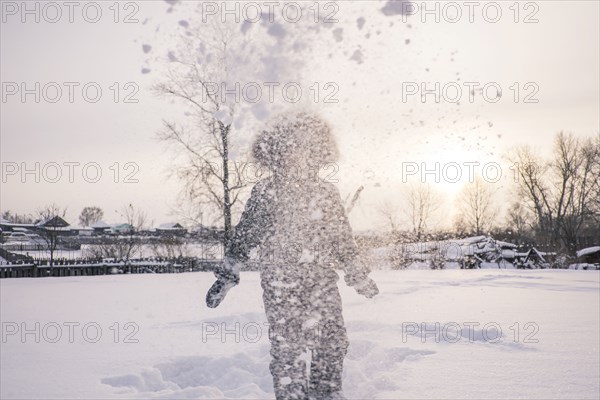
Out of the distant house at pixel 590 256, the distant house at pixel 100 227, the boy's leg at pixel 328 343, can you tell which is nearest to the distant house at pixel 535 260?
the distant house at pixel 590 256

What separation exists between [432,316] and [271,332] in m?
4.67

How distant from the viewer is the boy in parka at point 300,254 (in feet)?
9.36

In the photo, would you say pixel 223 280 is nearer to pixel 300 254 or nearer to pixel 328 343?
pixel 300 254

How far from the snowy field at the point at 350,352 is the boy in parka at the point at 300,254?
86 centimetres

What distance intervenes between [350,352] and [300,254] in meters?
2.45

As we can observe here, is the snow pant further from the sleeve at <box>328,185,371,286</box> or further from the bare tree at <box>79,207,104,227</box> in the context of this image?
the bare tree at <box>79,207,104,227</box>

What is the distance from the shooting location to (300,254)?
2.86 metres

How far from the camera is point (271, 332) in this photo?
292 cm

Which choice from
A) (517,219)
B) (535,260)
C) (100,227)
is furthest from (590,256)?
(100,227)

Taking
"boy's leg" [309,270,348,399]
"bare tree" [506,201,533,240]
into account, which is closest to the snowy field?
"boy's leg" [309,270,348,399]

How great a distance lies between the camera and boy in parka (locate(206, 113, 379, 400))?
2852mm

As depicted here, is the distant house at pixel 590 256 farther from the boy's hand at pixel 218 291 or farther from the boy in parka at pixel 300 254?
the boy's hand at pixel 218 291

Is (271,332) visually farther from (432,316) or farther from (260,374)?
(432,316)

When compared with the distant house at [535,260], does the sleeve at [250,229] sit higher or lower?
higher
